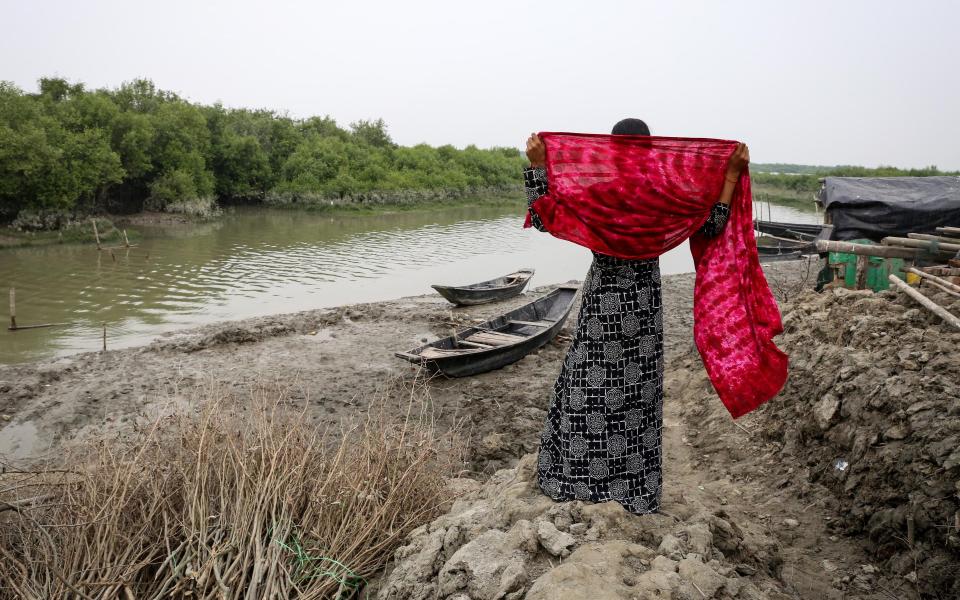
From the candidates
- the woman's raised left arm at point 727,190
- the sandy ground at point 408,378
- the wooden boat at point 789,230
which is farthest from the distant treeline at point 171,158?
the wooden boat at point 789,230

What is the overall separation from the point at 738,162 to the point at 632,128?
17.6 inches

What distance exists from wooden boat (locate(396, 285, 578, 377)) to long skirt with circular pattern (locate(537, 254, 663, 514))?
4328mm

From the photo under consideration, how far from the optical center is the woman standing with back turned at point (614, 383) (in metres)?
2.61

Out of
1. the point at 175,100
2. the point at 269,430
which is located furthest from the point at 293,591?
the point at 175,100

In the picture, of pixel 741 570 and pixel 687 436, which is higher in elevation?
pixel 741 570

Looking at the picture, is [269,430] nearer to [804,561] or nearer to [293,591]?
[293,591]

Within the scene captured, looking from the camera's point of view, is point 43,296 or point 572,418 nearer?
point 572,418

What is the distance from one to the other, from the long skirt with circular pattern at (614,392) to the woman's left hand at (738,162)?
46 cm

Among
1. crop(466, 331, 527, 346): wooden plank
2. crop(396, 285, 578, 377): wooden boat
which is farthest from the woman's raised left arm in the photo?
crop(466, 331, 527, 346): wooden plank

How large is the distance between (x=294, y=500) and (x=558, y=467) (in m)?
1.25

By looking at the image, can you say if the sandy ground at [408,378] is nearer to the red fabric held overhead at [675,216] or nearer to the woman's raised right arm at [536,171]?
the red fabric held overhead at [675,216]

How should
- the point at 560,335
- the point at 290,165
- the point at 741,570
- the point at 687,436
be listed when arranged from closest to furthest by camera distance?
the point at 741,570 → the point at 687,436 → the point at 560,335 → the point at 290,165

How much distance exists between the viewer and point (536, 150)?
2529 millimetres

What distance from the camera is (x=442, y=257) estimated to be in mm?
20812
